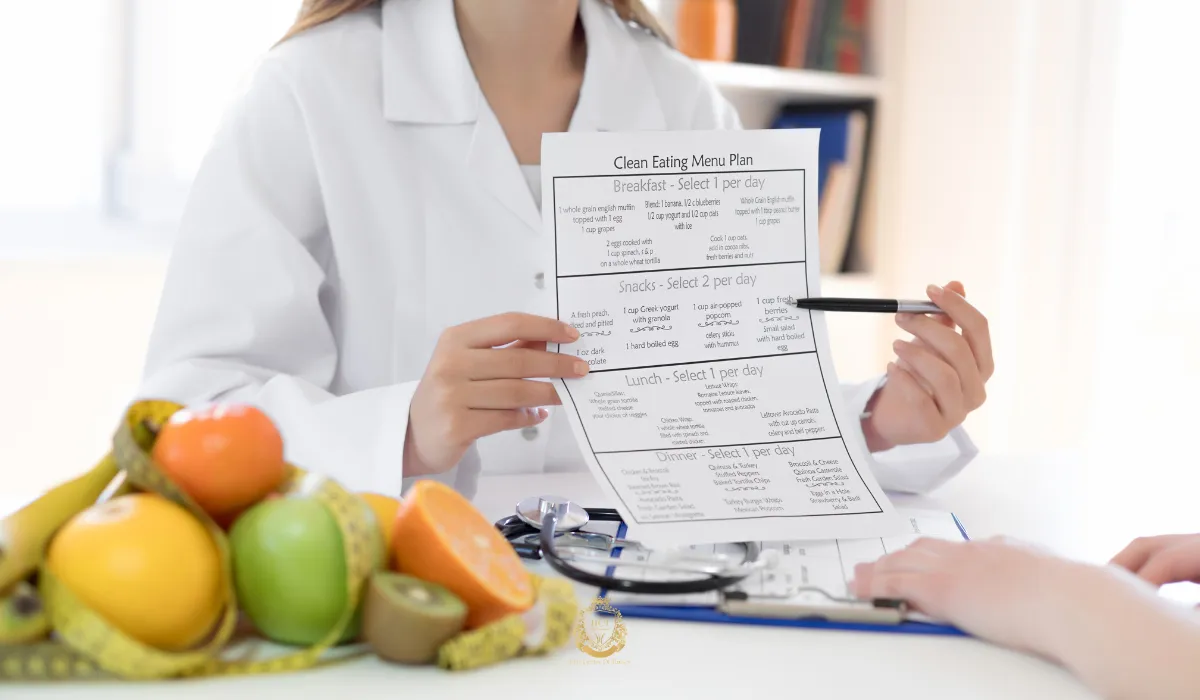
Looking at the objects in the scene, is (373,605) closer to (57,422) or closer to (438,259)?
(438,259)

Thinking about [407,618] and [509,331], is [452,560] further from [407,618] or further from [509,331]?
[509,331]

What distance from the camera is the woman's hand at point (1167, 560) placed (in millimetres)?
710

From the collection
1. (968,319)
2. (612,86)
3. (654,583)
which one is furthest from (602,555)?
(612,86)

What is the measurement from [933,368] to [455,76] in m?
0.61

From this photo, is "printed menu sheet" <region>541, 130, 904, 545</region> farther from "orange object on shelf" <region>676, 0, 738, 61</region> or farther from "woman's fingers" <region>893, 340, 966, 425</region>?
"orange object on shelf" <region>676, 0, 738, 61</region>

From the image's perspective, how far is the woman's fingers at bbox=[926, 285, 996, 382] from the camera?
0.89 m

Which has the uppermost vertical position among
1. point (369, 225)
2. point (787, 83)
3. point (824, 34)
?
point (824, 34)

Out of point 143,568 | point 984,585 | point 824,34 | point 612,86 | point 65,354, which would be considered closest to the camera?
point 143,568

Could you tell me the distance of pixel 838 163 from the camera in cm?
238

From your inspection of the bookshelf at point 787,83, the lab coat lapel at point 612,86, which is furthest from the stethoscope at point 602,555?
the bookshelf at point 787,83

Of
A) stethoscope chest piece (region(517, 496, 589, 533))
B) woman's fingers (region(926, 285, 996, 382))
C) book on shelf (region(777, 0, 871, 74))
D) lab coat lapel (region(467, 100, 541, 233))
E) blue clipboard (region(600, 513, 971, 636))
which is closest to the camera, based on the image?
blue clipboard (region(600, 513, 971, 636))

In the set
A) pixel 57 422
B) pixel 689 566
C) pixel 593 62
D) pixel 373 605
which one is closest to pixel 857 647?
pixel 689 566

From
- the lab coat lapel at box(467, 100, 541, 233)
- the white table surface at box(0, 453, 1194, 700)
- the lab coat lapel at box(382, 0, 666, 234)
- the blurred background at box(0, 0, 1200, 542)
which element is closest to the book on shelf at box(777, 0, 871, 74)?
the blurred background at box(0, 0, 1200, 542)

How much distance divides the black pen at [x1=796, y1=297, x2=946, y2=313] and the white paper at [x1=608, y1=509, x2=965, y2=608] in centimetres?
17
